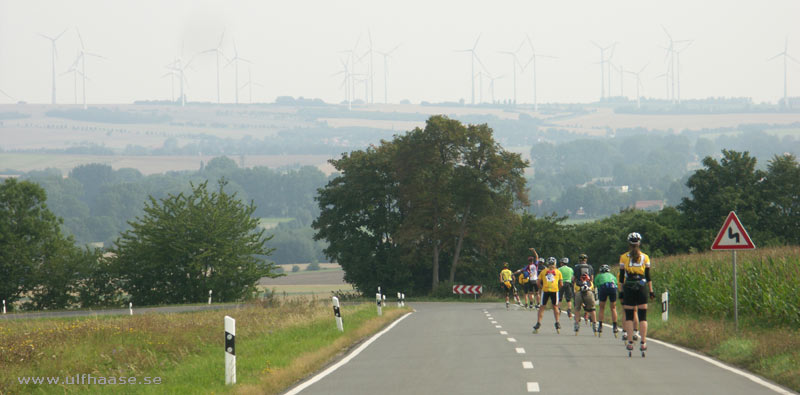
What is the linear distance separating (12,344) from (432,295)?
55322 millimetres

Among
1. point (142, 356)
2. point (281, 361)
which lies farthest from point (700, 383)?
point (142, 356)

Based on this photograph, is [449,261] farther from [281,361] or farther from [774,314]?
[281,361]

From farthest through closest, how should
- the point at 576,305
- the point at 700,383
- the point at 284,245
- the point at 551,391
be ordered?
the point at 284,245
the point at 576,305
the point at 700,383
the point at 551,391

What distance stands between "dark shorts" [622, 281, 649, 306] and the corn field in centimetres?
464

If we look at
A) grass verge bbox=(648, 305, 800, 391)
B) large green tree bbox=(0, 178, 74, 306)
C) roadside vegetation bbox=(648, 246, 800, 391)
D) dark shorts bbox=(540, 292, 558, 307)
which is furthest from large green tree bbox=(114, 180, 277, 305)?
grass verge bbox=(648, 305, 800, 391)

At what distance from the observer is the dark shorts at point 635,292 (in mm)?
15516

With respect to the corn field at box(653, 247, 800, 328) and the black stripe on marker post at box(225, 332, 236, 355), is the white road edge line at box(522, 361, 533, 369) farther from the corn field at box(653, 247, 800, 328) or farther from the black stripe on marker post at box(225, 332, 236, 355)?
the corn field at box(653, 247, 800, 328)

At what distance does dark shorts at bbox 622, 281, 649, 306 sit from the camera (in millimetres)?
15516

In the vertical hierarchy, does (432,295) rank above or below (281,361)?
below

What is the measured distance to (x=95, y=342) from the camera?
17406 mm

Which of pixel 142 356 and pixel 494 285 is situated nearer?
pixel 142 356

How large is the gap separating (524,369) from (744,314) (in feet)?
32.8

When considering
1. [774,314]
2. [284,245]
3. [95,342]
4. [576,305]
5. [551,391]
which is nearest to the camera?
[551,391]

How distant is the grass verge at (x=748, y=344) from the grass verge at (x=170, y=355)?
6528 mm
